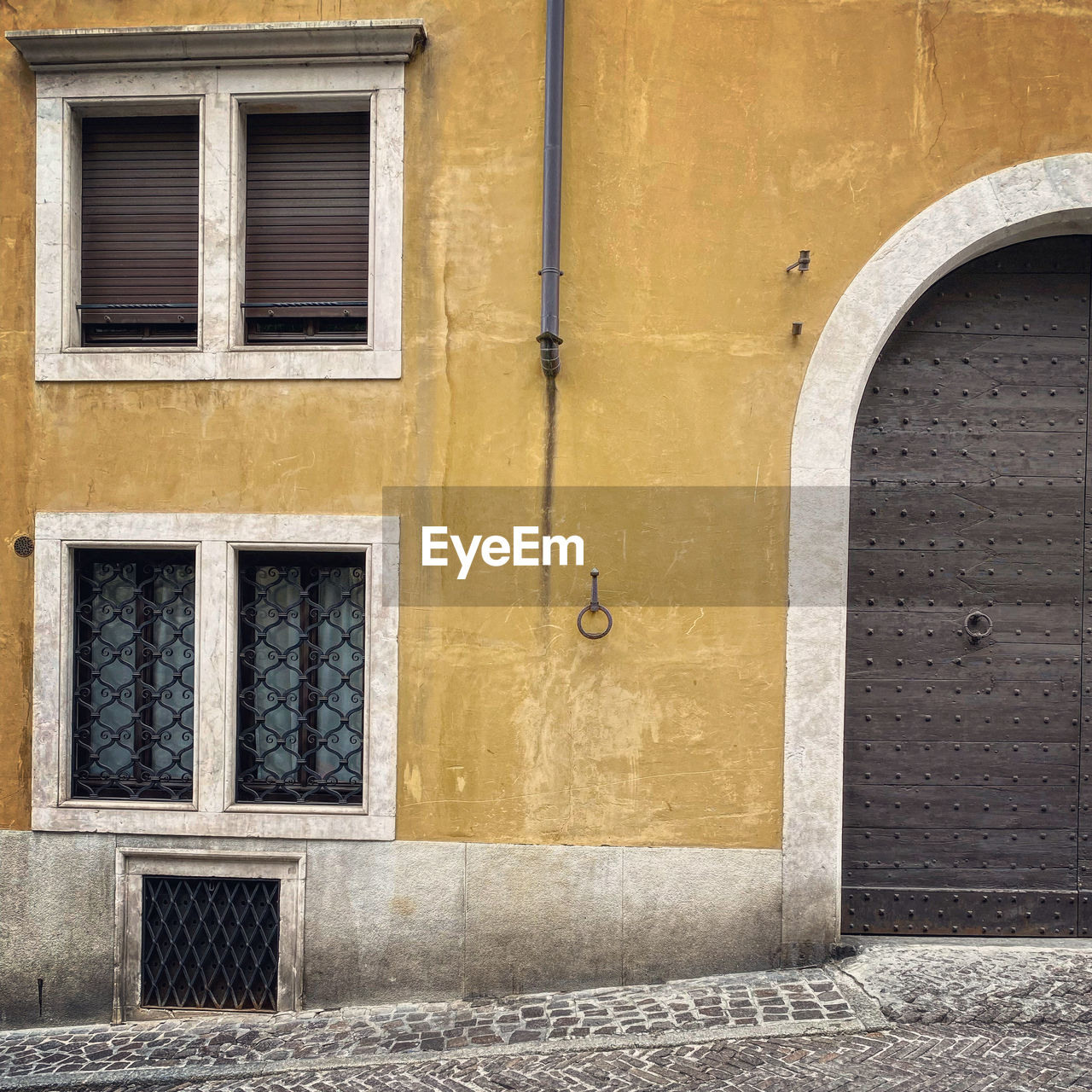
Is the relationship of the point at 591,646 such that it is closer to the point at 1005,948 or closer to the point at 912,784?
the point at 912,784

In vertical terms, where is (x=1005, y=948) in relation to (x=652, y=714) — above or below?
below

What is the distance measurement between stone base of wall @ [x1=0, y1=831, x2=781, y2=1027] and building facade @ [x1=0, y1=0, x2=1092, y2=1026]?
2cm

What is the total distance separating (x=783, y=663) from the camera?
496 cm

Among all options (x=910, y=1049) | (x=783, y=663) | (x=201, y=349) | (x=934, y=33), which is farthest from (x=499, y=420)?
(x=910, y=1049)

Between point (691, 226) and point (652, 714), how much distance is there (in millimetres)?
2834

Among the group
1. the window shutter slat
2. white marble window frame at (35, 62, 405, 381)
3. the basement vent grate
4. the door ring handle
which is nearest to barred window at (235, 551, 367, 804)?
the basement vent grate

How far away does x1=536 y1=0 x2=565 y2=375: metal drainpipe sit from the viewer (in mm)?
4832

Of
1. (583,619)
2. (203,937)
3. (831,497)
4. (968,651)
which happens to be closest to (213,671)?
(203,937)

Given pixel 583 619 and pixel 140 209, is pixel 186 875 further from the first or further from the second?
pixel 140 209

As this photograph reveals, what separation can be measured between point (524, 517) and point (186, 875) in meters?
2.93

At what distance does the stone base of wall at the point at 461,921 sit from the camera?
4930mm

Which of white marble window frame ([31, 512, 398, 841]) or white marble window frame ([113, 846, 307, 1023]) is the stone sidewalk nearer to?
white marble window frame ([113, 846, 307, 1023])

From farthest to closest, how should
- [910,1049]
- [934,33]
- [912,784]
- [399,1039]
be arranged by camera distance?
[912,784] < [934,33] < [399,1039] < [910,1049]

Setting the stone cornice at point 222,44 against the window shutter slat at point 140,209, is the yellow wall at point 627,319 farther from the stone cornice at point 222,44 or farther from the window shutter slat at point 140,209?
the window shutter slat at point 140,209
